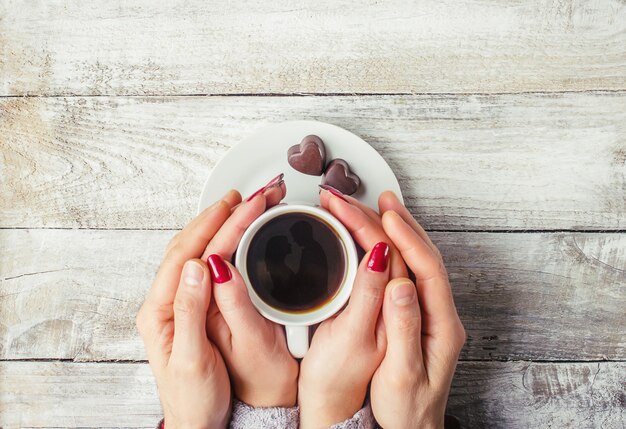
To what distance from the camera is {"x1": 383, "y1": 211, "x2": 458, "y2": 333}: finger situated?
2.75 feet

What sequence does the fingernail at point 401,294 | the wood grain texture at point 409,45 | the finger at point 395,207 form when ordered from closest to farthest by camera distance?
the fingernail at point 401,294 → the finger at point 395,207 → the wood grain texture at point 409,45

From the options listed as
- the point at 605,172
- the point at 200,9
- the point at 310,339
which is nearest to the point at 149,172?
the point at 200,9

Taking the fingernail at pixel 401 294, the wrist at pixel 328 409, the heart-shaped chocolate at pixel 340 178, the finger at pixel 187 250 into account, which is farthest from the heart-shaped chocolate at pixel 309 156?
the wrist at pixel 328 409

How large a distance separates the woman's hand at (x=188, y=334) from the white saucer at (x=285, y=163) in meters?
0.05

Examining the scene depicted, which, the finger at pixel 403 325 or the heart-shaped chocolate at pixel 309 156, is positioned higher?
the heart-shaped chocolate at pixel 309 156

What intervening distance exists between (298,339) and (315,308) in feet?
0.16

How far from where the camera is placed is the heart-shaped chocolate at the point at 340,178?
0.91 metres

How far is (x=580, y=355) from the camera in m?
1.06

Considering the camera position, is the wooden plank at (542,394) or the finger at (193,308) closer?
the finger at (193,308)

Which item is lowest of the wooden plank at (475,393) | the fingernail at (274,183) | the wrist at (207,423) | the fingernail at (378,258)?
the wooden plank at (475,393)

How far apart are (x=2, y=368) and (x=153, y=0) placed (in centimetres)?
71

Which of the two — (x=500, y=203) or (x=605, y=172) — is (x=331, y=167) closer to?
(x=500, y=203)

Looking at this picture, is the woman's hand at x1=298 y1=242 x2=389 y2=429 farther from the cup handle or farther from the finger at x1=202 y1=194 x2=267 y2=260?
the finger at x1=202 y1=194 x2=267 y2=260

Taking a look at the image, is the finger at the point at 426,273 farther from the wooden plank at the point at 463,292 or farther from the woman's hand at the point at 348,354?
the wooden plank at the point at 463,292
